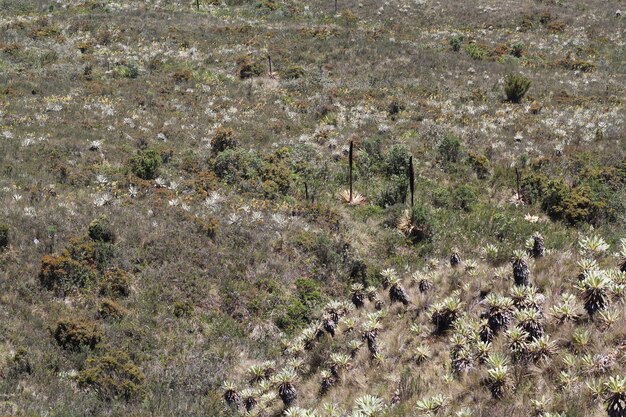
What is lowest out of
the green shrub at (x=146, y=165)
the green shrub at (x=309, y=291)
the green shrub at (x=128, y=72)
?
the green shrub at (x=309, y=291)

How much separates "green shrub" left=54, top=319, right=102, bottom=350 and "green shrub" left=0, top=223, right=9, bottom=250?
3516 mm

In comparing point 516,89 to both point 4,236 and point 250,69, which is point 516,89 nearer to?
point 250,69

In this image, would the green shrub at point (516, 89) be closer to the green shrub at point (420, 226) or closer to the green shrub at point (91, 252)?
the green shrub at point (420, 226)

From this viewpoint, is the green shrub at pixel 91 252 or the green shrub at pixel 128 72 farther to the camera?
the green shrub at pixel 128 72

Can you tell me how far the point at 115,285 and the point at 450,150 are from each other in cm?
1445

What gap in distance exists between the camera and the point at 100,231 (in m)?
12.1

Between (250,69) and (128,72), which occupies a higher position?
(128,72)

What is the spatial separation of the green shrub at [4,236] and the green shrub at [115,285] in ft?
9.26

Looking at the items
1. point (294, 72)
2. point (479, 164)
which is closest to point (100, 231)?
point (479, 164)

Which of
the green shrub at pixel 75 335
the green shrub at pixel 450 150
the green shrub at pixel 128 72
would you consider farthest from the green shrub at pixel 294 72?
the green shrub at pixel 75 335

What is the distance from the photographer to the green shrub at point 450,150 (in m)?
19.1

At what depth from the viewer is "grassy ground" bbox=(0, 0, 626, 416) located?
8.45 m

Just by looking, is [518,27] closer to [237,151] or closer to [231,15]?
[231,15]

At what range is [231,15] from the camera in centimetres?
4231
